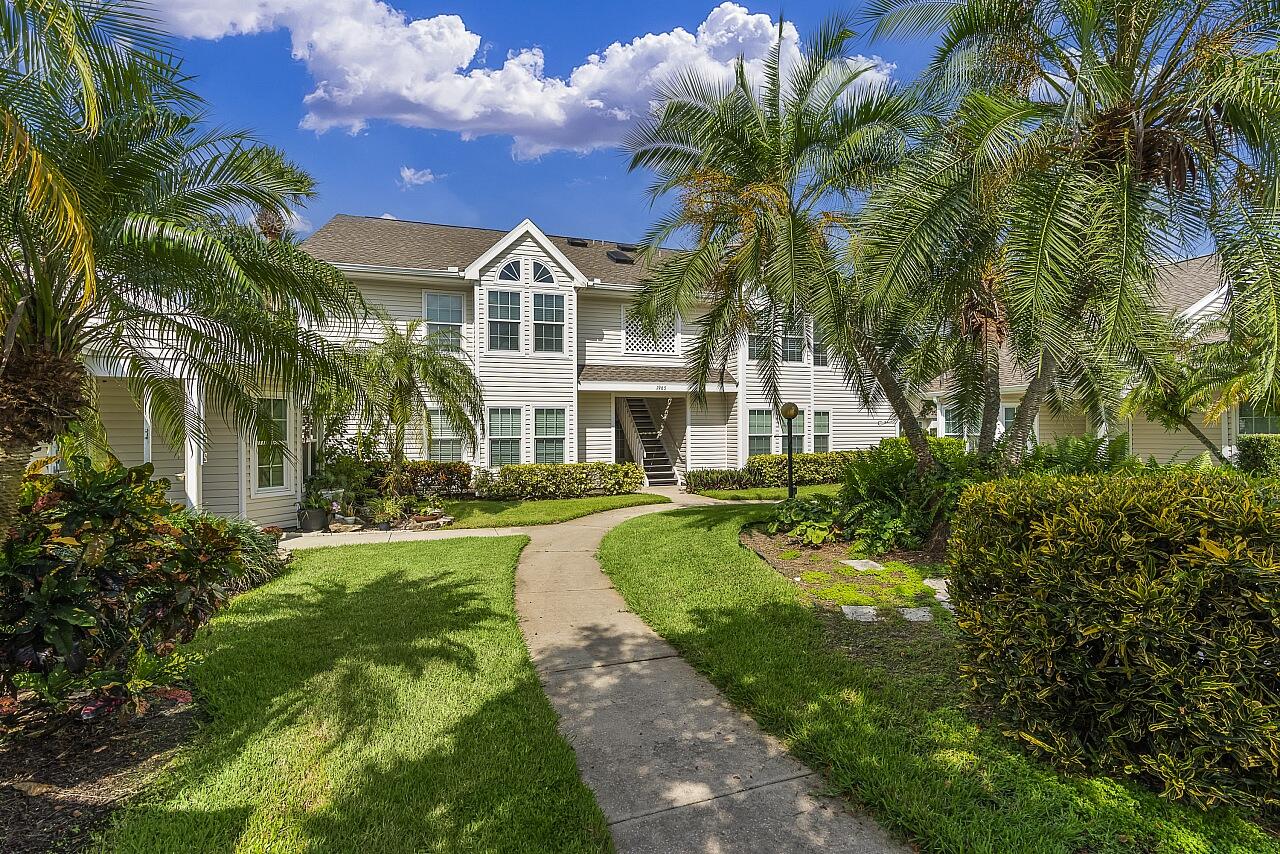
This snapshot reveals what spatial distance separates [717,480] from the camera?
1820 cm

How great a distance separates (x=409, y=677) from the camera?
15.5ft

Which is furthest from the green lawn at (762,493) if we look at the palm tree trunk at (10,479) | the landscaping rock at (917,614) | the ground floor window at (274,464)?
the palm tree trunk at (10,479)

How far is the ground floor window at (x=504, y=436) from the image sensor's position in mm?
16641

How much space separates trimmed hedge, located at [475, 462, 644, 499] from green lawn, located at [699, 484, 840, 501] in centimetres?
248

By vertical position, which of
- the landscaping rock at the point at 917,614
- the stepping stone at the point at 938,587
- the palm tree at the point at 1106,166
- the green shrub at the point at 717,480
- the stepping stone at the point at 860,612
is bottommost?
the stepping stone at the point at 860,612

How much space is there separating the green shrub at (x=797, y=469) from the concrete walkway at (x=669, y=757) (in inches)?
513

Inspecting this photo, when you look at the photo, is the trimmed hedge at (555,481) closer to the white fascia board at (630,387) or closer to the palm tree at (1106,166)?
the white fascia board at (630,387)

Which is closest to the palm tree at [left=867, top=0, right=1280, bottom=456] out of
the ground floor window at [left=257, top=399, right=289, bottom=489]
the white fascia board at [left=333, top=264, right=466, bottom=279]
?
the ground floor window at [left=257, top=399, right=289, bottom=489]

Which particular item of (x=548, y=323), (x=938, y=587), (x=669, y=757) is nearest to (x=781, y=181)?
(x=938, y=587)

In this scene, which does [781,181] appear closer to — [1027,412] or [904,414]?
[904,414]

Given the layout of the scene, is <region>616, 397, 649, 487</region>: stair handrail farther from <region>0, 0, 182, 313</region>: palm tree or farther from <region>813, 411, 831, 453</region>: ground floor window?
<region>0, 0, 182, 313</region>: palm tree

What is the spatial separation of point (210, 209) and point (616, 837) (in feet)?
19.9

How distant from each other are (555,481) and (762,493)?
5.65 metres

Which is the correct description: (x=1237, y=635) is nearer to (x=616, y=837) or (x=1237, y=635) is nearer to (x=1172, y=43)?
(x=616, y=837)
